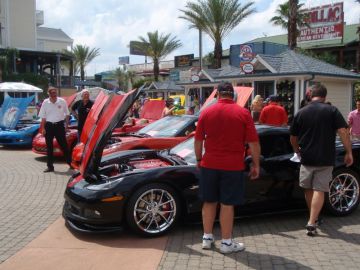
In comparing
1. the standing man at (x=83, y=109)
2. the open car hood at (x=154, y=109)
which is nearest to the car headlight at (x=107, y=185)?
the standing man at (x=83, y=109)

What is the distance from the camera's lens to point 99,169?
5586 millimetres

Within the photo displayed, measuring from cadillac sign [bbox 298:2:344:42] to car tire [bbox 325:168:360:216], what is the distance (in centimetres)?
3527

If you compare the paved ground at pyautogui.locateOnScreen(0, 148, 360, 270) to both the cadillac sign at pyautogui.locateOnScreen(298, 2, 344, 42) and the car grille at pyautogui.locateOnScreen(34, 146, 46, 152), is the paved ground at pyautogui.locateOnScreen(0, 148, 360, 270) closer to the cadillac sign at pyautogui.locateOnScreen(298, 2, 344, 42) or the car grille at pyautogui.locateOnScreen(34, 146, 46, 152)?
the car grille at pyautogui.locateOnScreen(34, 146, 46, 152)

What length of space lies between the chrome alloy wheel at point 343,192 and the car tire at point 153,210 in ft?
6.93

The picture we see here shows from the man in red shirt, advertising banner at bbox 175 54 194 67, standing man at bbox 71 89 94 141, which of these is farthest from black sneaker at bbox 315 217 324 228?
advertising banner at bbox 175 54 194 67

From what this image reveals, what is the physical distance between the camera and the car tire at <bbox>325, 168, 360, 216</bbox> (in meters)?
5.80

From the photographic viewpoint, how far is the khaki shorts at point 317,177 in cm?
511

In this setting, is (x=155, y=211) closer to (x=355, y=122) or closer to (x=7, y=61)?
(x=355, y=122)

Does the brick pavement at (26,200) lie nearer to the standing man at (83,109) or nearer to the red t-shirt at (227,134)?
the standing man at (83,109)

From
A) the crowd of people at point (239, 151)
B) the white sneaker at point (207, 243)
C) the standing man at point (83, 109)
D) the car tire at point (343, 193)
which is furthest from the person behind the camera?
the standing man at point (83, 109)

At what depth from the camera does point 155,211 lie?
5.00 metres

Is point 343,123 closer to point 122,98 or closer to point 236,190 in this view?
point 236,190

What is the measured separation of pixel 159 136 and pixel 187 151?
284cm

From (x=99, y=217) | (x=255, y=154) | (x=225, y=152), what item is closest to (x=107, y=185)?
(x=99, y=217)
